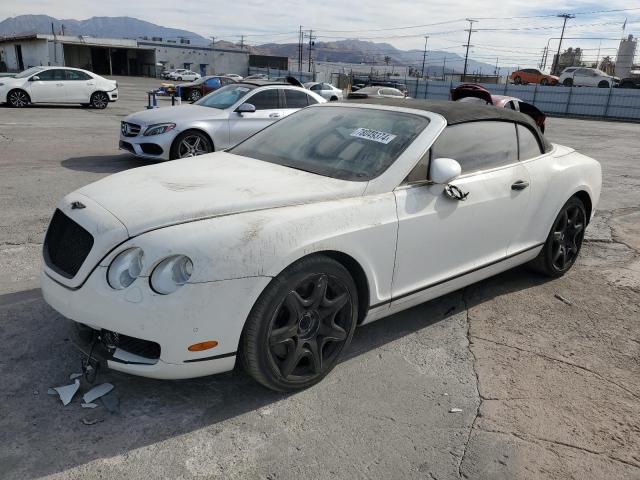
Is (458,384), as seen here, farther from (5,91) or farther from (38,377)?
(5,91)

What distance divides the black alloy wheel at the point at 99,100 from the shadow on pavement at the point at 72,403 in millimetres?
17670

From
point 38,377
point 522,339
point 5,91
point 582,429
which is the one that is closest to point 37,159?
point 38,377

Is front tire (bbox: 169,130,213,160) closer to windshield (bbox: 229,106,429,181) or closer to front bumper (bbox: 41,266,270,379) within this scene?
windshield (bbox: 229,106,429,181)

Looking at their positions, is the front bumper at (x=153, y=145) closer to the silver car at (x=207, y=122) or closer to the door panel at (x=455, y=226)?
the silver car at (x=207, y=122)

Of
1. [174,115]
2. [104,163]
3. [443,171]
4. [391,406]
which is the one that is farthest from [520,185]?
[104,163]

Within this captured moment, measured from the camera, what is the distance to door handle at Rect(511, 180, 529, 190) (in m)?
3.96

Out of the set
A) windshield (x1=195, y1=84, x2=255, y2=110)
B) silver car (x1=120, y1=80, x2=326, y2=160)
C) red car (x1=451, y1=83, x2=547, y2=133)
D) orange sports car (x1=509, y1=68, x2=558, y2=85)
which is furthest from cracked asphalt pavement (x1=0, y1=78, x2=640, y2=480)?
orange sports car (x1=509, y1=68, x2=558, y2=85)

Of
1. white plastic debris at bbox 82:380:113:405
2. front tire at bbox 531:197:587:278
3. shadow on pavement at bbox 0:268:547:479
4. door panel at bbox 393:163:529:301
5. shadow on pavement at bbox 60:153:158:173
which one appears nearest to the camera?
shadow on pavement at bbox 0:268:547:479

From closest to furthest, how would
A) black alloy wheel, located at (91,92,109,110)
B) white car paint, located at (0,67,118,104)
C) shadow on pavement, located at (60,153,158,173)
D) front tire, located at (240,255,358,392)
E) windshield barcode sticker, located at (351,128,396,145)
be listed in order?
front tire, located at (240,255,358,392), windshield barcode sticker, located at (351,128,396,145), shadow on pavement, located at (60,153,158,173), white car paint, located at (0,67,118,104), black alloy wheel, located at (91,92,109,110)

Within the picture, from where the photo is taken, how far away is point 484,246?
3.83 meters

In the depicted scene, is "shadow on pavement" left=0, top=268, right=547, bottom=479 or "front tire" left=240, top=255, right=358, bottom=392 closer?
"shadow on pavement" left=0, top=268, right=547, bottom=479

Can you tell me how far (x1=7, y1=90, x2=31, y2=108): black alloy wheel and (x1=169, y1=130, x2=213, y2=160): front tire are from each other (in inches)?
476

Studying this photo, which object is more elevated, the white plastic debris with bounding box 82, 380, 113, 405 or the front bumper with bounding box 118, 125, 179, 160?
the front bumper with bounding box 118, 125, 179, 160

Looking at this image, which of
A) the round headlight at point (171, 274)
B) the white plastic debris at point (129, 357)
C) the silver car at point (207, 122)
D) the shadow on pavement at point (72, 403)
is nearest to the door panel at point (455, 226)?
the shadow on pavement at point (72, 403)
